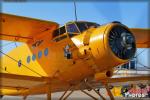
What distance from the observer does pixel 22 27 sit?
11344mm

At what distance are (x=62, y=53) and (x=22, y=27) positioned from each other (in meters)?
2.29

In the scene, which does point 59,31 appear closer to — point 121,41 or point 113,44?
point 113,44

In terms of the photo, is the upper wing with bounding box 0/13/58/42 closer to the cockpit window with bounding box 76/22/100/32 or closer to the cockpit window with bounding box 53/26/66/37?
the cockpit window with bounding box 53/26/66/37

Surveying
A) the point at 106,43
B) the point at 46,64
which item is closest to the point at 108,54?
the point at 106,43

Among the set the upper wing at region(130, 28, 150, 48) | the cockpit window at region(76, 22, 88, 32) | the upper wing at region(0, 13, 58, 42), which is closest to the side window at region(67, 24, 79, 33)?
the cockpit window at region(76, 22, 88, 32)

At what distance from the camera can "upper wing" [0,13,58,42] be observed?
1084 centimetres

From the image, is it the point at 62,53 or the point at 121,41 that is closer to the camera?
the point at 121,41

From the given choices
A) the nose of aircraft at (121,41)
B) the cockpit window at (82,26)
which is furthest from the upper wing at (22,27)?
the nose of aircraft at (121,41)

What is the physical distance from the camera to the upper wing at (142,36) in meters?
13.2

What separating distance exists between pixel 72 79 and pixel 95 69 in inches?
45.9

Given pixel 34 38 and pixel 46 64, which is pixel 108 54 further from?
pixel 34 38

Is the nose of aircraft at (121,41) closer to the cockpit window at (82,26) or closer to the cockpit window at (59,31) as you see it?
the cockpit window at (82,26)

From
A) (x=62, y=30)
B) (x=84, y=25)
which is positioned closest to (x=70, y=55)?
(x=62, y=30)

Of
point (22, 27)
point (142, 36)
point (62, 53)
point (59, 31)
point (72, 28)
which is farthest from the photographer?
point (142, 36)
